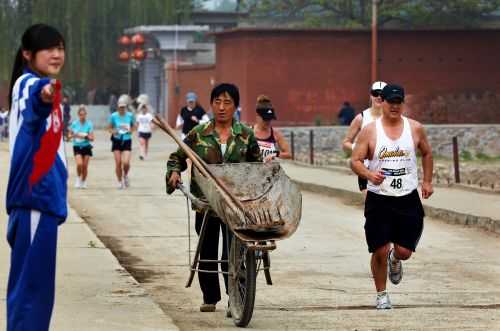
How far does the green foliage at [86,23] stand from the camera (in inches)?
2616

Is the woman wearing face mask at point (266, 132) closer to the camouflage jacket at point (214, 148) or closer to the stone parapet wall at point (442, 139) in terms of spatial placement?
the camouflage jacket at point (214, 148)

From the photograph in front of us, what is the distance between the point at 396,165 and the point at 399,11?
4991 centimetres

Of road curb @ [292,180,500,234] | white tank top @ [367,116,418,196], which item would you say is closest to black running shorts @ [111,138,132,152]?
road curb @ [292,180,500,234]

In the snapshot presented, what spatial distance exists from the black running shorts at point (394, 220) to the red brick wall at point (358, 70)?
128ft

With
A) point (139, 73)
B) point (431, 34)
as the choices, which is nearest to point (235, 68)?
point (431, 34)

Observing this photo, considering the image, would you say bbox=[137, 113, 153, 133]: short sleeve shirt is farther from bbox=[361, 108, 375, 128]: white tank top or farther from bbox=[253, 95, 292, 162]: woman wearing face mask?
bbox=[361, 108, 375, 128]: white tank top

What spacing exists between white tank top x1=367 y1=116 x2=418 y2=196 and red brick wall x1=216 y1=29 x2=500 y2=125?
128ft

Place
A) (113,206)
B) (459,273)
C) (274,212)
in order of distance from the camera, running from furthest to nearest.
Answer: (113,206) → (459,273) → (274,212)

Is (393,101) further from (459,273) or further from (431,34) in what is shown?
(431,34)

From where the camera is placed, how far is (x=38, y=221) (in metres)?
6.66

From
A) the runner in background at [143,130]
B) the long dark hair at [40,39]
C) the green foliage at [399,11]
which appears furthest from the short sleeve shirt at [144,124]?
the long dark hair at [40,39]

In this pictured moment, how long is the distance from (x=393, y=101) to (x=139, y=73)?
60369 millimetres

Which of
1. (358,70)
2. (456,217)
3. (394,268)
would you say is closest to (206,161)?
(394,268)

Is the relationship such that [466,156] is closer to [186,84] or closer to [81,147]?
[81,147]
